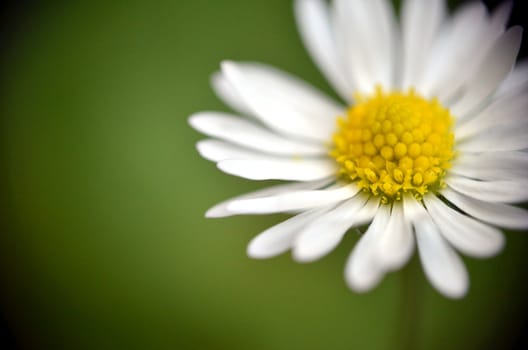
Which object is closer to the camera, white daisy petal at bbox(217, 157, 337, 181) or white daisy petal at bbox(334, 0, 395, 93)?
white daisy petal at bbox(217, 157, 337, 181)

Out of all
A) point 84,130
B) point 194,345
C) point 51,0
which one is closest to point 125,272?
point 194,345

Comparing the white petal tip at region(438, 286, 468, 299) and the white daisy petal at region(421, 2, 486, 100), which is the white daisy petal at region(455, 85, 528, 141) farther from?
the white petal tip at region(438, 286, 468, 299)

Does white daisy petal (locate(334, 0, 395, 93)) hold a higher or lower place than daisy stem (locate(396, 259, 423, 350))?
higher

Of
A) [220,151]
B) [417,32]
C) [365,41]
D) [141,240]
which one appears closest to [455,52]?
[417,32]

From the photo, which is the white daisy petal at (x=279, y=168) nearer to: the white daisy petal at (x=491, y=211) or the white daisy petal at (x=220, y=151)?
the white daisy petal at (x=220, y=151)

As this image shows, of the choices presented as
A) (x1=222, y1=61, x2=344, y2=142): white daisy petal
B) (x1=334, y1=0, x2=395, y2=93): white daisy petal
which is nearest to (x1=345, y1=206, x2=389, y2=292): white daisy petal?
(x1=222, y1=61, x2=344, y2=142): white daisy petal

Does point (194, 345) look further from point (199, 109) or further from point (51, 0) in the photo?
point (51, 0)
